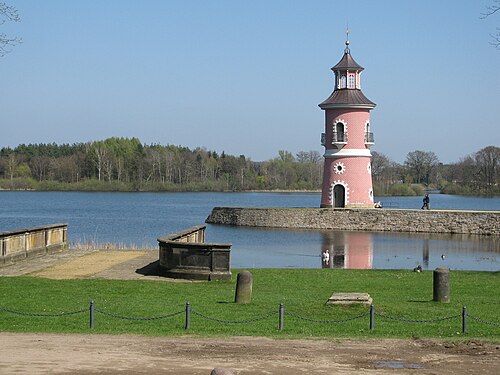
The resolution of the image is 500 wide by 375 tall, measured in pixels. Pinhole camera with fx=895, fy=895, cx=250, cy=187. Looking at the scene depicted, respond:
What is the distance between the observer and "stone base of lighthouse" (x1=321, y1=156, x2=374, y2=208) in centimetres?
5394

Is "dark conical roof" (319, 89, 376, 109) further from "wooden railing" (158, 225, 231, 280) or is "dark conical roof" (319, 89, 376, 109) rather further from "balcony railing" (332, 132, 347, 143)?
"wooden railing" (158, 225, 231, 280)

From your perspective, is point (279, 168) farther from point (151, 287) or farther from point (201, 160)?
point (151, 287)

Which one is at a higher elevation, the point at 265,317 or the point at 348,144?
the point at 348,144

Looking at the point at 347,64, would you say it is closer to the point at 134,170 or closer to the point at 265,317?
the point at 265,317

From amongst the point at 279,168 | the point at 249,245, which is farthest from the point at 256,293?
the point at 279,168

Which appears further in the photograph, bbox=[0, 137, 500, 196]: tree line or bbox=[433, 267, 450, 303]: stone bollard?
bbox=[0, 137, 500, 196]: tree line

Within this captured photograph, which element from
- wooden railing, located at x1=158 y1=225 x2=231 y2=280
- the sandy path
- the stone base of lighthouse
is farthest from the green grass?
the stone base of lighthouse

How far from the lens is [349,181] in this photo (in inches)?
2124

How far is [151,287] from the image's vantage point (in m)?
19.3

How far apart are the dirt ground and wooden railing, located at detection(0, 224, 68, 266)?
363 inches

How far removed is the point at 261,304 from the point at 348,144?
37.3m

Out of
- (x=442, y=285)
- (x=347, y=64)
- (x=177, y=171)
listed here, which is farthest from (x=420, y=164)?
(x=442, y=285)

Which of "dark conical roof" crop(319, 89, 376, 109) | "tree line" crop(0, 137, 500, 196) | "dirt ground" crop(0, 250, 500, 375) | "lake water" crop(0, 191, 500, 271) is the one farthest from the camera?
"tree line" crop(0, 137, 500, 196)

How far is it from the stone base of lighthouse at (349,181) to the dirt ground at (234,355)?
3978cm
